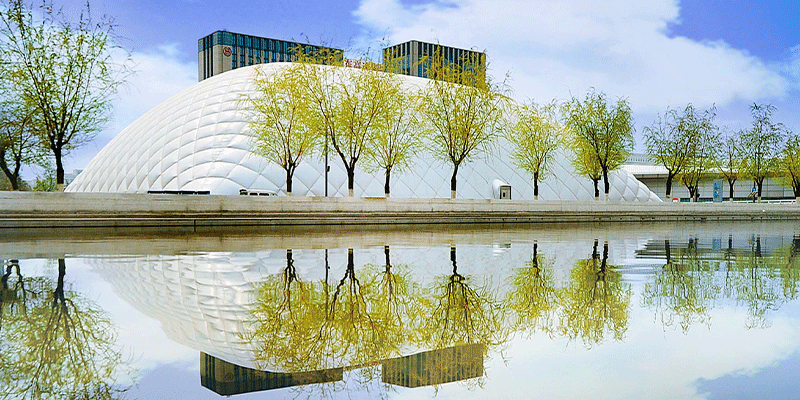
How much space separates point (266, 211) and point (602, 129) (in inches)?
885

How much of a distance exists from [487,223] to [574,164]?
13889 millimetres

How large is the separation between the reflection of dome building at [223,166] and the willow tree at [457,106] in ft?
12.6

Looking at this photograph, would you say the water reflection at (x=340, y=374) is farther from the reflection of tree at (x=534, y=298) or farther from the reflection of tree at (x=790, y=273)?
the reflection of tree at (x=790, y=273)

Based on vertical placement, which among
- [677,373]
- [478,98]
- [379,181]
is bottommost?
[677,373]

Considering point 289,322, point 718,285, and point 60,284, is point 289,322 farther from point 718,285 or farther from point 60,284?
point 718,285

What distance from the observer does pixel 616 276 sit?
27.5 ft

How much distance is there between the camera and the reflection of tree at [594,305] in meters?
5.04

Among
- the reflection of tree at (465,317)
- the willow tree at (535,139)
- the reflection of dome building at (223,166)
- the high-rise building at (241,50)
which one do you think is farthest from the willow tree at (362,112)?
the high-rise building at (241,50)

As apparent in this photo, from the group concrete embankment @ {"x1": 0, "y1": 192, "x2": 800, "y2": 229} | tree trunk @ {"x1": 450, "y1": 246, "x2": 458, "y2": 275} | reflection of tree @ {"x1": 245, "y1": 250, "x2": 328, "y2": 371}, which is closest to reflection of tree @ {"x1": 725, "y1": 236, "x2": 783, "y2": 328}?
tree trunk @ {"x1": 450, "y1": 246, "x2": 458, "y2": 275}

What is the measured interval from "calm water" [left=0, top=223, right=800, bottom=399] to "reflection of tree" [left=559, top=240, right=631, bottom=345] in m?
0.02

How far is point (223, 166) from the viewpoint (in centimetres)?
3127

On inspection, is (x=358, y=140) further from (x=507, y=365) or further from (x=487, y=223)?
(x=507, y=365)

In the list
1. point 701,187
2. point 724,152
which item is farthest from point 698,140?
point 701,187

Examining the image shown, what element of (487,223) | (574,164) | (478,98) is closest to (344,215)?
(487,223)
